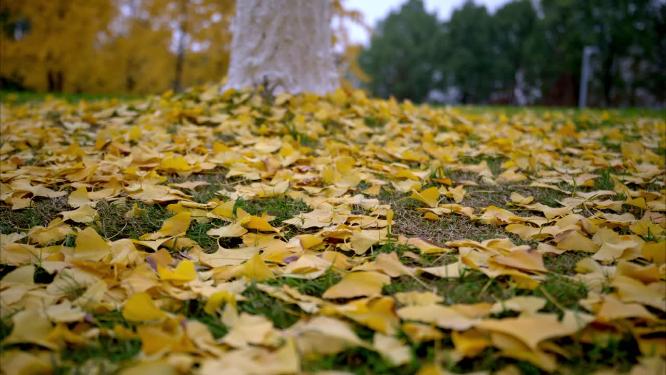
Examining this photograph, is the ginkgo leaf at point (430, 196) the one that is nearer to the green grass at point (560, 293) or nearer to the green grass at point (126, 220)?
the green grass at point (560, 293)

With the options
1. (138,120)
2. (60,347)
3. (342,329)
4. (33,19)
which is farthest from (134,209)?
(33,19)

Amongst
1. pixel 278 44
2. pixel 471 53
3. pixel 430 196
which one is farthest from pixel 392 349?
pixel 471 53

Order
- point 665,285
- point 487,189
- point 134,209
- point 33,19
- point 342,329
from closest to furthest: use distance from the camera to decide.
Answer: point 342,329, point 665,285, point 134,209, point 487,189, point 33,19

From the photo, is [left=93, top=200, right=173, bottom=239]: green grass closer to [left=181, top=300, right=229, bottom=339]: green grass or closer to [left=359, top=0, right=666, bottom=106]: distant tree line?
[left=181, top=300, right=229, bottom=339]: green grass

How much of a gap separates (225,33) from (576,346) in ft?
38.1

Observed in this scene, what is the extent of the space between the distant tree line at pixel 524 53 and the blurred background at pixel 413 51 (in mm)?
47

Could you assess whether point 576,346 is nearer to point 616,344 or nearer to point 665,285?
point 616,344

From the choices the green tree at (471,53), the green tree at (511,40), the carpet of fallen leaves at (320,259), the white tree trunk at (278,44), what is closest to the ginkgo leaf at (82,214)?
the carpet of fallen leaves at (320,259)

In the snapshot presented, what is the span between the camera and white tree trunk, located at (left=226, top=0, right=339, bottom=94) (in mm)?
3672

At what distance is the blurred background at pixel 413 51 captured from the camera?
11.1 metres

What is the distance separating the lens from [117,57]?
42.5ft

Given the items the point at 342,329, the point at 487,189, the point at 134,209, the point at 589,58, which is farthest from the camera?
the point at 589,58

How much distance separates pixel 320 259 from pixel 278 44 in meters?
2.81

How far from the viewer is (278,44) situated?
3691 mm
